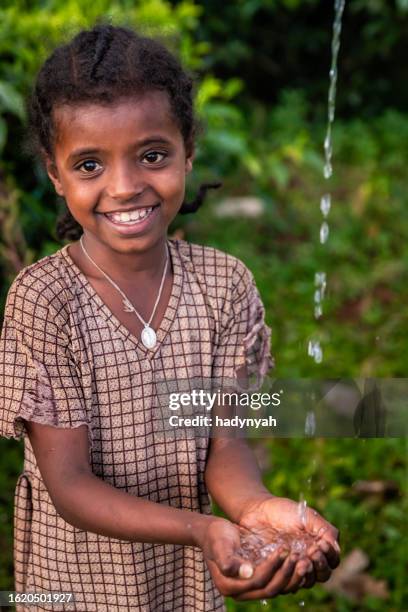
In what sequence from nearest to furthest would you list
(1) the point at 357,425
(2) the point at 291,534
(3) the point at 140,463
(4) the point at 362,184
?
(2) the point at 291,534
(3) the point at 140,463
(1) the point at 357,425
(4) the point at 362,184

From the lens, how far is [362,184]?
5.00 meters

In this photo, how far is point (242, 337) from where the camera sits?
6.11 ft

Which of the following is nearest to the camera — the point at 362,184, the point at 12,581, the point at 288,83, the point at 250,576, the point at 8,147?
the point at 250,576

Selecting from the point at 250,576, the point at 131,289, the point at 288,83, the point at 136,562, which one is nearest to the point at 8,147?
the point at 131,289

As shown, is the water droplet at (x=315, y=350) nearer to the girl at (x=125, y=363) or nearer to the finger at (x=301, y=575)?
the girl at (x=125, y=363)

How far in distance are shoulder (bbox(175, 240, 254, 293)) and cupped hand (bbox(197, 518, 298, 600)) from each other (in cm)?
51

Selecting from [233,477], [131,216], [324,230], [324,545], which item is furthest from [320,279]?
[324,545]

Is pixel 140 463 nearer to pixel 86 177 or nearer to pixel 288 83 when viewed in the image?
pixel 86 177

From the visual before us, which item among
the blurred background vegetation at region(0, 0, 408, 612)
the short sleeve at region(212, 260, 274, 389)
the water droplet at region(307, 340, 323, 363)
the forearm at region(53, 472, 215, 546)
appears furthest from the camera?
the water droplet at region(307, 340, 323, 363)

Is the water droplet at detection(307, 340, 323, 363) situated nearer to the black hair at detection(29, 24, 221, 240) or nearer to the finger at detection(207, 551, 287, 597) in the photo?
the black hair at detection(29, 24, 221, 240)

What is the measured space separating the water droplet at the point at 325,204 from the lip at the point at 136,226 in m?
2.92

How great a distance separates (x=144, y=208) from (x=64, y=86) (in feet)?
0.81

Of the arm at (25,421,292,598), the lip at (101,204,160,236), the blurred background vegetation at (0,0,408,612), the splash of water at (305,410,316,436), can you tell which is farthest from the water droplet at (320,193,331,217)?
the arm at (25,421,292,598)

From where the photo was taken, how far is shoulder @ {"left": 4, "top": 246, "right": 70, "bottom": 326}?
1653mm
